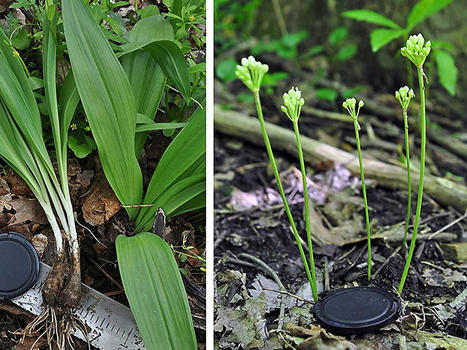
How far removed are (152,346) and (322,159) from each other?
121cm

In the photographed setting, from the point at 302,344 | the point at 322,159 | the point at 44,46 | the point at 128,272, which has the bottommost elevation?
the point at 322,159

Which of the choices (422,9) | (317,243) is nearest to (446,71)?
(422,9)

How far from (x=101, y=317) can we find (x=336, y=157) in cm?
122

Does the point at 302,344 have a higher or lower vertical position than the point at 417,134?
higher

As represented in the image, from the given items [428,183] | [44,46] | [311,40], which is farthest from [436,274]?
[311,40]

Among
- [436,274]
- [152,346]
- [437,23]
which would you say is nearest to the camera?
[152,346]

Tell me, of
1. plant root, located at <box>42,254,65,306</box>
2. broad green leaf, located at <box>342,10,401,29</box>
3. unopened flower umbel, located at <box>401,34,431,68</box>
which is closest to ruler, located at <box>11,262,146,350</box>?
plant root, located at <box>42,254,65,306</box>

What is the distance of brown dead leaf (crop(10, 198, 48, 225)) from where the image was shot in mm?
1209

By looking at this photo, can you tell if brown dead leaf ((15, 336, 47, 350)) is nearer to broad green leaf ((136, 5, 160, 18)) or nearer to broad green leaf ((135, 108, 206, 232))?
broad green leaf ((135, 108, 206, 232))

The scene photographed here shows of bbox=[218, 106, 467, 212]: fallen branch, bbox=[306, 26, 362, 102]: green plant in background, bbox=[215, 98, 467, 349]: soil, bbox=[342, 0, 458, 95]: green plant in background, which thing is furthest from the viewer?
bbox=[306, 26, 362, 102]: green plant in background

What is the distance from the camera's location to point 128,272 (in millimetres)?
1200

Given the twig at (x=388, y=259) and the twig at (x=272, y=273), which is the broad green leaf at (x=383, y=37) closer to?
the twig at (x=388, y=259)

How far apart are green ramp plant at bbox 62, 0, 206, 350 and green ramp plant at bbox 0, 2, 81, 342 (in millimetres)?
56

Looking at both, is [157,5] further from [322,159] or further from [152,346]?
[322,159]
